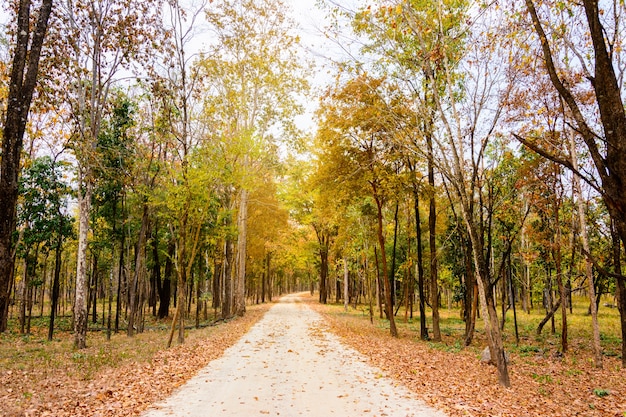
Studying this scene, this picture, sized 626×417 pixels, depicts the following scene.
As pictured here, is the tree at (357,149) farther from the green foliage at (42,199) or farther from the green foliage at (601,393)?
the green foliage at (42,199)

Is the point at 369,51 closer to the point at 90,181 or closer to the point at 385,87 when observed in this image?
the point at 385,87

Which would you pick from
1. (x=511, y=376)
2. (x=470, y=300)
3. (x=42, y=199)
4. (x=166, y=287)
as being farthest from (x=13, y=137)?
(x=166, y=287)

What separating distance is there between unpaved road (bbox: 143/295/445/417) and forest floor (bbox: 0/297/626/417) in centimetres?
37

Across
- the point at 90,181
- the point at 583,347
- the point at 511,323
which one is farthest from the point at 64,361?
the point at 511,323

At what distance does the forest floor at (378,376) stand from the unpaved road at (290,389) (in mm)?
366

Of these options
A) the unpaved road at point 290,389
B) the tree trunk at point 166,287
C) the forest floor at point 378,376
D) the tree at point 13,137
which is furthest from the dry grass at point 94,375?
the tree trunk at point 166,287

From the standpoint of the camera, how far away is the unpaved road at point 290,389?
6.00 metres

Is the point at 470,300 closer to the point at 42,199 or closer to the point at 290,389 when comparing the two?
the point at 290,389

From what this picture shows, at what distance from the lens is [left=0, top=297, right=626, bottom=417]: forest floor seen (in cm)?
646

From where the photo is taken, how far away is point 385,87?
12.8m

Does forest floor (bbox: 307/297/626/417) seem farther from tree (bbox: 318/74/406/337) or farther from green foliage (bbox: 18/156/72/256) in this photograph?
green foliage (bbox: 18/156/72/256)

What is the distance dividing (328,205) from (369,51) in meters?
8.40

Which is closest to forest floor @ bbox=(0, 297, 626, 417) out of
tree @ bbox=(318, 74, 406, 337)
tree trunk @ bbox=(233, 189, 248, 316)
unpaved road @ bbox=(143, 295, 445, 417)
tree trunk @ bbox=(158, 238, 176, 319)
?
unpaved road @ bbox=(143, 295, 445, 417)

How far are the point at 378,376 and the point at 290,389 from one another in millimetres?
2276
